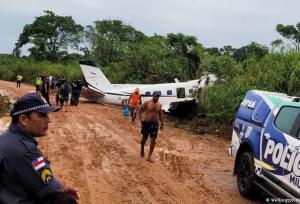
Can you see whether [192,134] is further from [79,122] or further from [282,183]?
[282,183]

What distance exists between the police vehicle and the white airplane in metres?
14.2

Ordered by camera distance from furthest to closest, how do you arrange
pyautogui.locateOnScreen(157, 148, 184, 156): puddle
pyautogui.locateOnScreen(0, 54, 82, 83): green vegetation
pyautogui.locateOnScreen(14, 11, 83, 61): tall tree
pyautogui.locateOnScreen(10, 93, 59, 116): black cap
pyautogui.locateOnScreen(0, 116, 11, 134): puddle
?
pyautogui.locateOnScreen(14, 11, 83, 61): tall tree → pyautogui.locateOnScreen(0, 54, 82, 83): green vegetation → pyautogui.locateOnScreen(0, 116, 11, 134): puddle → pyautogui.locateOnScreen(157, 148, 184, 156): puddle → pyautogui.locateOnScreen(10, 93, 59, 116): black cap

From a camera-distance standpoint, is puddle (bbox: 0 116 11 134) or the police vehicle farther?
puddle (bbox: 0 116 11 134)

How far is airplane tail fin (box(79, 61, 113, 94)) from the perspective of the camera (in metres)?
30.8

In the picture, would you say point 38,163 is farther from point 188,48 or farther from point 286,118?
point 188,48

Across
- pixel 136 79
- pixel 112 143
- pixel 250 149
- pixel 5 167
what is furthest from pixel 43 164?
pixel 136 79

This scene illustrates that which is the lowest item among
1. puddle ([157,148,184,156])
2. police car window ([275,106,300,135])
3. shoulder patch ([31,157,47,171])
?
puddle ([157,148,184,156])

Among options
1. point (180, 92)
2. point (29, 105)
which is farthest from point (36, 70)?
point (29, 105)

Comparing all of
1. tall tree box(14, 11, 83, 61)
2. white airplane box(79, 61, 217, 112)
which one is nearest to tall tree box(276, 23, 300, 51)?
white airplane box(79, 61, 217, 112)

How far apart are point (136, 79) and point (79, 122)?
17023mm

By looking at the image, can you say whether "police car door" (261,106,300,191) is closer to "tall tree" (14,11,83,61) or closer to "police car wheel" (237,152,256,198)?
"police car wheel" (237,152,256,198)

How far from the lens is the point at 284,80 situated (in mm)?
18281

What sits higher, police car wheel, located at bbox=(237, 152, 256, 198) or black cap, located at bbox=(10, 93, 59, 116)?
black cap, located at bbox=(10, 93, 59, 116)

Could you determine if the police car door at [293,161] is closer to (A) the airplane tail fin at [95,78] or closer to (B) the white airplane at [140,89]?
(B) the white airplane at [140,89]
